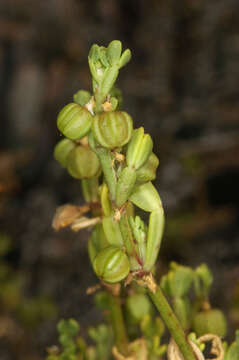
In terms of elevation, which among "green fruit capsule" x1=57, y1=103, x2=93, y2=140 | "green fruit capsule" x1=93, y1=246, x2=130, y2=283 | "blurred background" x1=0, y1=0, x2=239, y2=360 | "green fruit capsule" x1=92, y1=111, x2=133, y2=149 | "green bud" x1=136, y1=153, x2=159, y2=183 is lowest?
"green fruit capsule" x1=93, y1=246, x2=130, y2=283

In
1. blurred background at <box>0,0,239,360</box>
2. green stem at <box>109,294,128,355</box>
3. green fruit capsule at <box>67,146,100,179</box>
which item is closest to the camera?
green fruit capsule at <box>67,146,100,179</box>

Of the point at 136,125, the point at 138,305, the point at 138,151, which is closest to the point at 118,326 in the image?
the point at 138,305

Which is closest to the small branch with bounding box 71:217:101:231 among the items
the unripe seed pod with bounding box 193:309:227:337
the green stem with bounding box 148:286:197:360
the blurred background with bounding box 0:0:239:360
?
the green stem with bounding box 148:286:197:360

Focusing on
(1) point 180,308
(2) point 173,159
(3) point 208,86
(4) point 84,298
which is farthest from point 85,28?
(1) point 180,308

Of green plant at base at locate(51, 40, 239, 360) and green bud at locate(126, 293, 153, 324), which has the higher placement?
green plant at base at locate(51, 40, 239, 360)

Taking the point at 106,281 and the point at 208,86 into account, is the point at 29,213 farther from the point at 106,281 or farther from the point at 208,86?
the point at 106,281

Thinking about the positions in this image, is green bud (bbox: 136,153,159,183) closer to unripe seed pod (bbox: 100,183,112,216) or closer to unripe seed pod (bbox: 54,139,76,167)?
unripe seed pod (bbox: 100,183,112,216)

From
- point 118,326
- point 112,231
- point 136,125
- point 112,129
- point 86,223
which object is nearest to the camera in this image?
point 112,129

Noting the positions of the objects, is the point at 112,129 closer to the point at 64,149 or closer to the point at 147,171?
the point at 147,171
